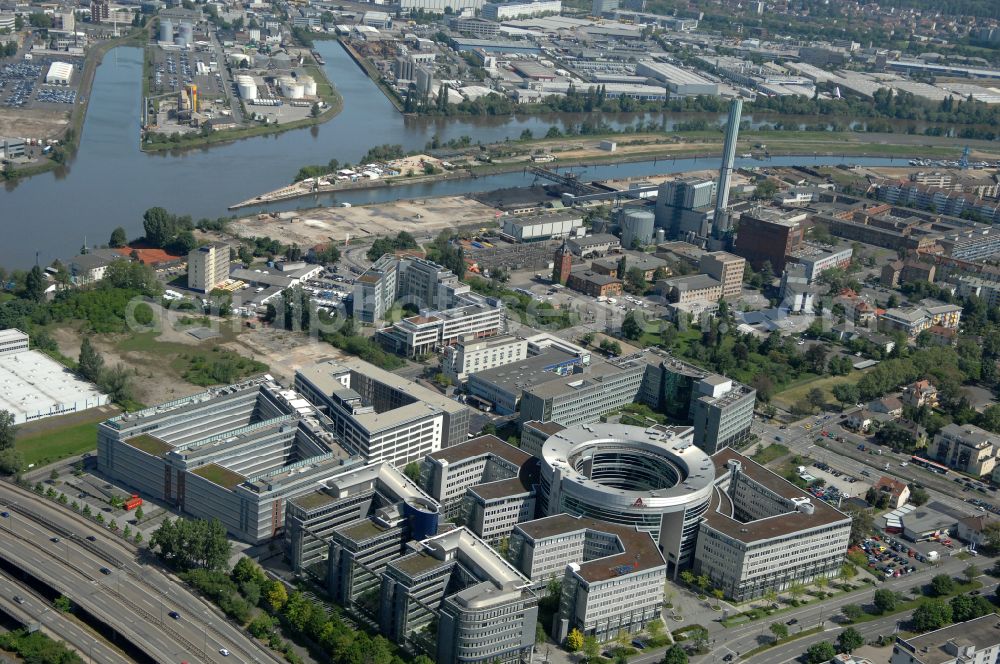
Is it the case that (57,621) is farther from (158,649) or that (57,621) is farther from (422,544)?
(422,544)

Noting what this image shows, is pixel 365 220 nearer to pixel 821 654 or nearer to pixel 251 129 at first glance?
pixel 251 129

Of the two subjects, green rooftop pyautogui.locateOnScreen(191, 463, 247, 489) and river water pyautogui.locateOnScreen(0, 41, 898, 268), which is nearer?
green rooftop pyautogui.locateOnScreen(191, 463, 247, 489)

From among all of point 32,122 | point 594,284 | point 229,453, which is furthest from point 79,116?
point 229,453

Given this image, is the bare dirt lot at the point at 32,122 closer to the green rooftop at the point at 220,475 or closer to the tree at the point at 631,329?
the tree at the point at 631,329

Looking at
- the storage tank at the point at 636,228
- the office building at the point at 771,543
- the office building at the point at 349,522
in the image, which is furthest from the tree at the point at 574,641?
the storage tank at the point at 636,228

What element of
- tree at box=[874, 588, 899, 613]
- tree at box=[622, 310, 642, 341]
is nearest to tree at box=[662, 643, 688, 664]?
tree at box=[874, 588, 899, 613]

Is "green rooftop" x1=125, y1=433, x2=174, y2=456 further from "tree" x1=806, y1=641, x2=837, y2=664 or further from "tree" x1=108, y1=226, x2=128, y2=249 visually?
"tree" x1=108, y1=226, x2=128, y2=249
